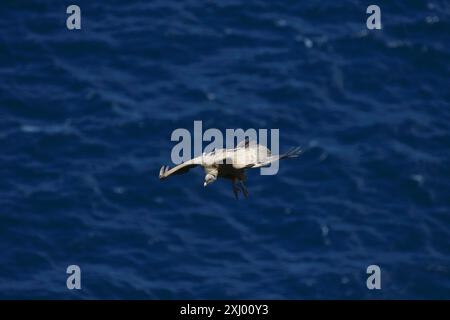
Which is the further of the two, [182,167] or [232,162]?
[182,167]

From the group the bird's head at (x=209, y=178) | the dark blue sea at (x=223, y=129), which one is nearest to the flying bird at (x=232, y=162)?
the bird's head at (x=209, y=178)

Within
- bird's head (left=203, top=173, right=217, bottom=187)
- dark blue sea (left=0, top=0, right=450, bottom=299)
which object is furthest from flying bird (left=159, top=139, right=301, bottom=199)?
dark blue sea (left=0, top=0, right=450, bottom=299)

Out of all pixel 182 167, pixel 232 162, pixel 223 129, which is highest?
pixel 223 129

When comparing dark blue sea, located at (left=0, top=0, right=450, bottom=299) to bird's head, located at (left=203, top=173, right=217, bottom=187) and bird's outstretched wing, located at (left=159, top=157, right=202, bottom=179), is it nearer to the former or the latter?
bird's outstretched wing, located at (left=159, top=157, right=202, bottom=179)

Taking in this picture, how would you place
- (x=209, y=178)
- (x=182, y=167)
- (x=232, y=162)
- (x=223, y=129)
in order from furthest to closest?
(x=223, y=129) < (x=182, y=167) < (x=232, y=162) < (x=209, y=178)

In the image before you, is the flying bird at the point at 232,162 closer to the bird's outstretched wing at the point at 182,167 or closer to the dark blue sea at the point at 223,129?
the bird's outstretched wing at the point at 182,167

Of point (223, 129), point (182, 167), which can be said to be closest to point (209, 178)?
point (182, 167)

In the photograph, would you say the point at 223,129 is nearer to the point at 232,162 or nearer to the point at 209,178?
the point at 232,162
